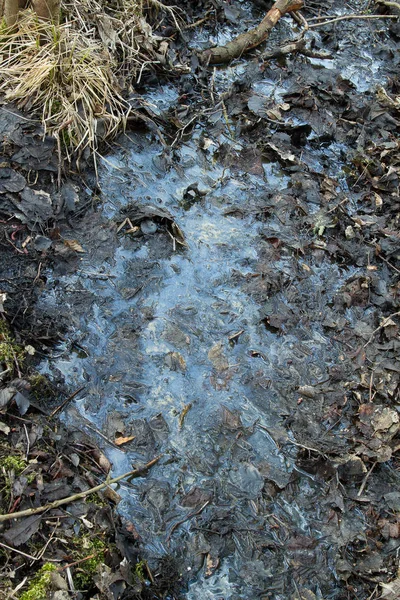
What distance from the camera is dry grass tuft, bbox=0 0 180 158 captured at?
436cm

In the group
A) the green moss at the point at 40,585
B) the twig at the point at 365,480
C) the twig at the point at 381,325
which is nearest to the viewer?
the green moss at the point at 40,585

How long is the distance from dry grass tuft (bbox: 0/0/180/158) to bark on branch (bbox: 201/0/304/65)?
83 cm

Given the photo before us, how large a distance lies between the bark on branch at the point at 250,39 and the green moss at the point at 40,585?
4.60m

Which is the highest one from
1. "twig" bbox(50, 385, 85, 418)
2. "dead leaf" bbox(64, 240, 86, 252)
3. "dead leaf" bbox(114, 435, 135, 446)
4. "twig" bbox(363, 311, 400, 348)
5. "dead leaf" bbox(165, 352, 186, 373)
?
"dead leaf" bbox(64, 240, 86, 252)

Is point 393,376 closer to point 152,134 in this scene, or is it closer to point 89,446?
point 89,446

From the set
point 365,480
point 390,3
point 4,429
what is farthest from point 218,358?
point 390,3

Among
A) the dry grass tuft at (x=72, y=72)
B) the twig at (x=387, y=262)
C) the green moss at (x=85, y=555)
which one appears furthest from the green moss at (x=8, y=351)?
the twig at (x=387, y=262)

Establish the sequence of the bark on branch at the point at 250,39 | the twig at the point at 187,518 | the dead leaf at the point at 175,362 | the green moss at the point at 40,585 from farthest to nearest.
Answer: the bark on branch at the point at 250,39, the dead leaf at the point at 175,362, the twig at the point at 187,518, the green moss at the point at 40,585

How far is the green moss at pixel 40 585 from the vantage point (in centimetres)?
242

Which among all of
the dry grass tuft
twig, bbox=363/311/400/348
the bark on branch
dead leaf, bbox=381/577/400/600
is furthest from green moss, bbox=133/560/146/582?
the bark on branch

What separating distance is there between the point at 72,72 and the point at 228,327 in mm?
2376

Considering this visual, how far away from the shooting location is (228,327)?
3.84 m

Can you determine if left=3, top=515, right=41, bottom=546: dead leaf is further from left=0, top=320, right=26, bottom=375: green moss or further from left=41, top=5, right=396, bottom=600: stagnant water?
left=0, top=320, right=26, bottom=375: green moss

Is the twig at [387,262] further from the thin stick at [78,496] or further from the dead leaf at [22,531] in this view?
the dead leaf at [22,531]
